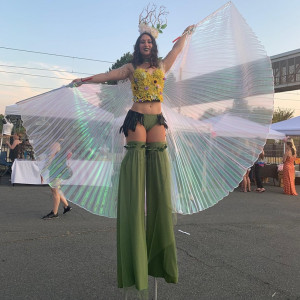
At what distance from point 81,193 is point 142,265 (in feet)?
2.89

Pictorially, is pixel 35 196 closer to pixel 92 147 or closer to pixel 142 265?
pixel 92 147

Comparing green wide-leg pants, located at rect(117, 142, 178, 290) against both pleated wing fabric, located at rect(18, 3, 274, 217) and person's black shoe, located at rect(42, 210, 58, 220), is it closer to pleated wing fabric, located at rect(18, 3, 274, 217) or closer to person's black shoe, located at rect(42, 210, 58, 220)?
pleated wing fabric, located at rect(18, 3, 274, 217)

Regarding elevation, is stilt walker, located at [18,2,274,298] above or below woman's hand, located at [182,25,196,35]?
below

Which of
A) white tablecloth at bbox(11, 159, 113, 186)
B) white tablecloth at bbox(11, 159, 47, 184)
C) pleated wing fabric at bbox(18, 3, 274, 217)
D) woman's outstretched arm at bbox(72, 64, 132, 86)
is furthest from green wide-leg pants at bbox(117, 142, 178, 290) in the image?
white tablecloth at bbox(11, 159, 47, 184)

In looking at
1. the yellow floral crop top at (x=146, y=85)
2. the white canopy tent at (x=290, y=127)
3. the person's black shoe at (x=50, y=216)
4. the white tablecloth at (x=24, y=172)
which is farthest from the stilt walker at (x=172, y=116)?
the white canopy tent at (x=290, y=127)

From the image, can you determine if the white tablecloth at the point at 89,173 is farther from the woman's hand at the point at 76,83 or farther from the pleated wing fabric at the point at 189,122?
the woman's hand at the point at 76,83

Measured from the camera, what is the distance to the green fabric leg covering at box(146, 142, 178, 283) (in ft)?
7.87

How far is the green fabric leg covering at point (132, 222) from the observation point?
89.2 inches

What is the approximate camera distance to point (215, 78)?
303 centimetres

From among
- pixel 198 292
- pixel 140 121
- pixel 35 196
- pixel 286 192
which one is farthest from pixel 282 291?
pixel 286 192

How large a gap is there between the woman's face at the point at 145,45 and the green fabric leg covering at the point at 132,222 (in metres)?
0.78

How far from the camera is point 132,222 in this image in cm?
232

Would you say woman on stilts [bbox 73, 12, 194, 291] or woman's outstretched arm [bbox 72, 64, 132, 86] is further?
woman's outstretched arm [bbox 72, 64, 132, 86]

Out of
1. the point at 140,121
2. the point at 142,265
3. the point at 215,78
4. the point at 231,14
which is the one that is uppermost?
the point at 231,14
